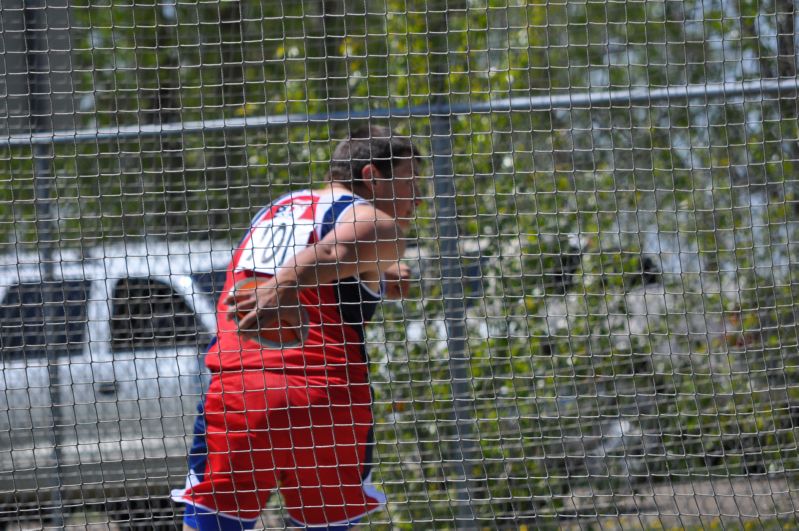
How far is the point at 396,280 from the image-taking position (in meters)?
3.01

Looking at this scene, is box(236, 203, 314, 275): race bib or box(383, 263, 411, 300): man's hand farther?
box(383, 263, 411, 300): man's hand

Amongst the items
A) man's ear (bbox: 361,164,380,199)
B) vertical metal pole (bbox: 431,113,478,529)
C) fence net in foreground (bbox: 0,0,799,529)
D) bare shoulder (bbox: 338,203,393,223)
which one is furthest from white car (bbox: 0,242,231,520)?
bare shoulder (bbox: 338,203,393,223)

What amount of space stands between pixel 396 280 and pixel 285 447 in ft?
2.15

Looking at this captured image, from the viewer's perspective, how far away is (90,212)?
4.55 m

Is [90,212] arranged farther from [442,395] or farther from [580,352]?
[580,352]

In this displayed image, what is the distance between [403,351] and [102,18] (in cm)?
340

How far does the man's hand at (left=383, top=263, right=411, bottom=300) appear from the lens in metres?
2.98

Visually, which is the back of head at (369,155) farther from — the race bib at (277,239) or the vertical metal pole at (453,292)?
the vertical metal pole at (453,292)

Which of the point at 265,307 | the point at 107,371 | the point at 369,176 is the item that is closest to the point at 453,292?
the point at 369,176

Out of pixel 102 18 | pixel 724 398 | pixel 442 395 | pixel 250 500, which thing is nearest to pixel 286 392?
pixel 250 500

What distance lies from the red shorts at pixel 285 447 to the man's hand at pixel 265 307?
6.9 inches

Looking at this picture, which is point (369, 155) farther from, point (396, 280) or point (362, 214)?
point (396, 280)

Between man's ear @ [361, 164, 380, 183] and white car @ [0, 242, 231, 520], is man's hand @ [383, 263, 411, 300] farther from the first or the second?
white car @ [0, 242, 231, 520]

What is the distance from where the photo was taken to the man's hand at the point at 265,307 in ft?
8.57
